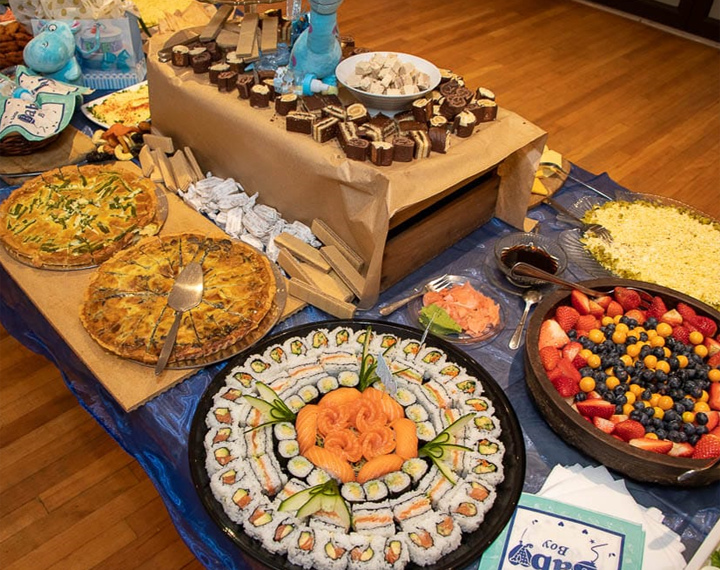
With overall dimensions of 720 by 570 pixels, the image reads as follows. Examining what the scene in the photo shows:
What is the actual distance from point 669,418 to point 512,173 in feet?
3.14

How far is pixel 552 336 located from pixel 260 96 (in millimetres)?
1147

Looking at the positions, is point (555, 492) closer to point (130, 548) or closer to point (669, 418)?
point (669, 418)

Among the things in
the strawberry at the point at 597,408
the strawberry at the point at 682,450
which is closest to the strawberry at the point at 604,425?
the strawberry at the point at 597,408

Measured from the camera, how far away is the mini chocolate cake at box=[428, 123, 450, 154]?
183 centimetres

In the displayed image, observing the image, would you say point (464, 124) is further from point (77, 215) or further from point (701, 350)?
point (77, 215)

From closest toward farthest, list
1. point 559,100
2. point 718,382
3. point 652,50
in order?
point 718,382, point 559,100, point 652,50

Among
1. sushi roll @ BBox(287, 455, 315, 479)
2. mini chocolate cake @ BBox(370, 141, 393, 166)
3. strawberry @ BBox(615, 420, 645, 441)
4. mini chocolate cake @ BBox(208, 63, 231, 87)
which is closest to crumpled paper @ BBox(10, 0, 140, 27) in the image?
mini chocolate cake @ BBox(208, 63, 231, 87)

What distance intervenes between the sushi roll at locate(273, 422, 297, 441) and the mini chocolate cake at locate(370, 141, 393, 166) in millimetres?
757

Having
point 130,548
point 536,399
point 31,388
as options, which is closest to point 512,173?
point 536,399

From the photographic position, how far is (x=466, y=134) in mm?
1919

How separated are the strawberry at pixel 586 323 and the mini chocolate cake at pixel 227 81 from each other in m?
1.33

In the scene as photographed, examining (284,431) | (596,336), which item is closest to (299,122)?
(284,431)

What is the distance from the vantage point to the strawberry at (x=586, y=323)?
1.68 meters

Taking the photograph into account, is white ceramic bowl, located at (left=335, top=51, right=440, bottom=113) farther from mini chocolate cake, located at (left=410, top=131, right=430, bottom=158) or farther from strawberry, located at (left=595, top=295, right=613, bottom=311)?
strawberry, located at (left=595, top=295, right=613, bottom=311)
